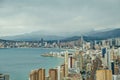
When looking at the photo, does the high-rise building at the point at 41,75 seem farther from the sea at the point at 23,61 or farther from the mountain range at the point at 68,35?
the mountain range at the point at 68,35

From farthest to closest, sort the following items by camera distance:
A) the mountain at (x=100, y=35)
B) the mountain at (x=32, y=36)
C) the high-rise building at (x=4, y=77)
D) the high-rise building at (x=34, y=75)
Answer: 1. the mountain at (x=100, y=35)
2. the mountain at (x=32, y=36)
3. the high-rise building at (x=34, y=75)
4. the high-rise building at (x=4, y=77)

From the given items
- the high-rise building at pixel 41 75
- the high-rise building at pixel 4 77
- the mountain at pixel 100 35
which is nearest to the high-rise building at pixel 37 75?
the high-rise building at pixel 41 75

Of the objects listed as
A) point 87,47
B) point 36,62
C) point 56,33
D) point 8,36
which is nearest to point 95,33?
point 87,47

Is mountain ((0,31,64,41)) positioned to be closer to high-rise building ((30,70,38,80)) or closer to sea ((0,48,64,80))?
sea ((0,48,64,80))

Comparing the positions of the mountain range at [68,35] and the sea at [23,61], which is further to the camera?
the mountain range at [68,35]

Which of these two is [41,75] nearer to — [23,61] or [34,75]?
[34,75]

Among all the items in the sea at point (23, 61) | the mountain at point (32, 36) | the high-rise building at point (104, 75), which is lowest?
the high-rise building at point (104, 75)

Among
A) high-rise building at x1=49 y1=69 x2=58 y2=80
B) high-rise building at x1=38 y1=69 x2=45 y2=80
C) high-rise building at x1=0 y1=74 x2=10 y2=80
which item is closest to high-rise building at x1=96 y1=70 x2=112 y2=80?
high-rise building at x1=49 y1=69 x2=58 y2=80

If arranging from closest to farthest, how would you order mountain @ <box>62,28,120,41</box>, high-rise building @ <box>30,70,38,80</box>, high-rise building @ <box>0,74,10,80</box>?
1. high-rise building @ <box>0,74,10,80</box>
2. high-rise building @ <box>30,70,38,80</box>
3. mountain @ <box>62,28,120,41</box>
